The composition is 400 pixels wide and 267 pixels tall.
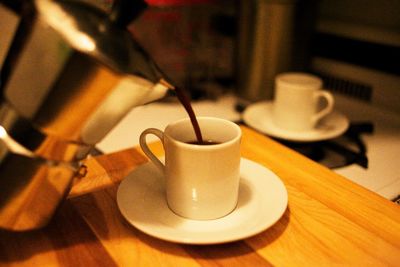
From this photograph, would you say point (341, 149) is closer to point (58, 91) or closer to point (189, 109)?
point (189, 109)

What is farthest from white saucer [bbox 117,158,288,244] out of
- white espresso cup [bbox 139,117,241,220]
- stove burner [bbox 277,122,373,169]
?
stove burner [bbox 277,122,373,169]

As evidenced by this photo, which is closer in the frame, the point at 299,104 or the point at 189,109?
the point at 189,109

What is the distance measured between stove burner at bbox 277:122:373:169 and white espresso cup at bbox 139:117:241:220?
0.33m

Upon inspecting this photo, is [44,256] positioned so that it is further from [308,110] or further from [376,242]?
[308,110]

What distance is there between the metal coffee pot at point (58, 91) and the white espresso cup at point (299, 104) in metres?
0.47

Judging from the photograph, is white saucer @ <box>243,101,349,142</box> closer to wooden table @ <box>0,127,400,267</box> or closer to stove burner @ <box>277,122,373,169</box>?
stove burner @ <box>277,122,373,169</box>

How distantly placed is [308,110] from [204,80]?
0.40 meters

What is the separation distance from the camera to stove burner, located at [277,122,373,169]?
774 mm

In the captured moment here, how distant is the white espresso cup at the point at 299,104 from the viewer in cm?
86

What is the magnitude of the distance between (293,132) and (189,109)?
0.43m

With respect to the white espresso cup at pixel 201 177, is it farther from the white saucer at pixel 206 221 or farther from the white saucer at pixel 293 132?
the white saucer at pixel 293 132

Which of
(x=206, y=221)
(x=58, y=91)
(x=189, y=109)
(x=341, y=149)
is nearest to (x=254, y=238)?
(x=206, y=221)

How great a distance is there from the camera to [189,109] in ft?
1.63

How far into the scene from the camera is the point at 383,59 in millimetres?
955
